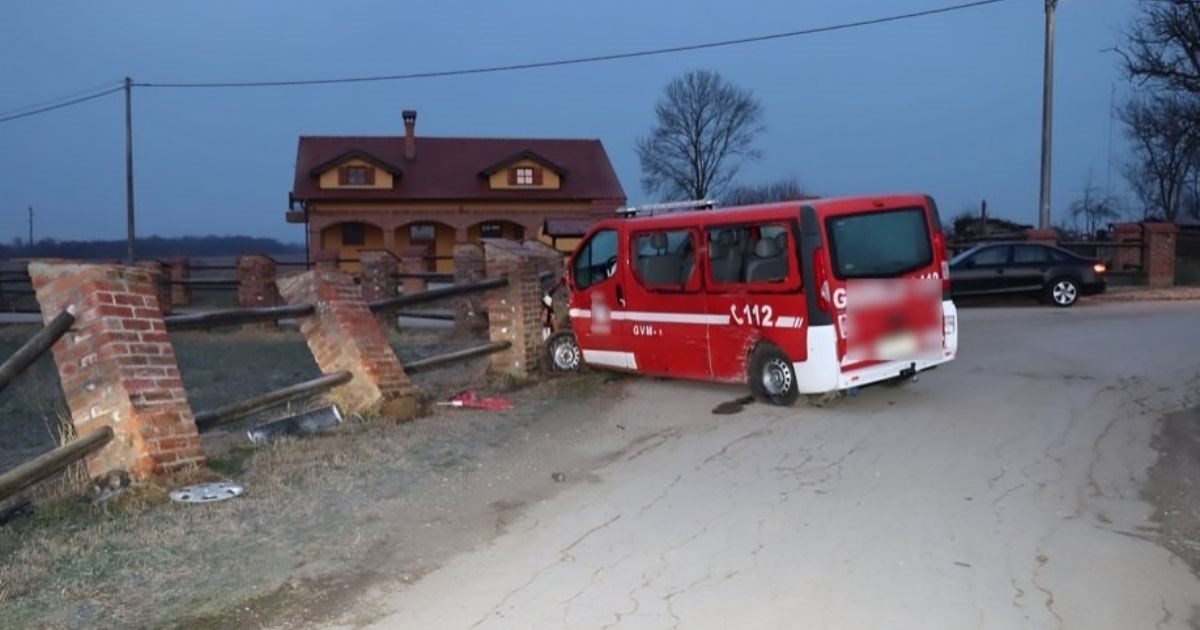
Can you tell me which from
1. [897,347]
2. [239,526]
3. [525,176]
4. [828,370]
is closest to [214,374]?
[828,370]

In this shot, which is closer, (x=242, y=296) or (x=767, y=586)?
(x=767, y=586)

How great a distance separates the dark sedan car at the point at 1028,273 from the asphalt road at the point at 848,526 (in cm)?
1191

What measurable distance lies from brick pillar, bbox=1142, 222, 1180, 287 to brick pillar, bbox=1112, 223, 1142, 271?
2.95 ft

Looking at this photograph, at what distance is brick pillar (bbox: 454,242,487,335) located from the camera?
832 inches

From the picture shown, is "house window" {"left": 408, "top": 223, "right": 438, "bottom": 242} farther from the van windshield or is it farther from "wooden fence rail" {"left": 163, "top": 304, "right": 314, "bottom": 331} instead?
the van windshield

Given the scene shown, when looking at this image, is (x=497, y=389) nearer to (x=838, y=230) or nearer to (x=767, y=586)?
(x=838, y=230)

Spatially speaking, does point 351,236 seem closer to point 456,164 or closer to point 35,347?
point 456,164

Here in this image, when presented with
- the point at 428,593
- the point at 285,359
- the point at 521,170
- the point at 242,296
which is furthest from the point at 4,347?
the point at 521,170

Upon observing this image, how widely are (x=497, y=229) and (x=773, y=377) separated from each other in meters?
45.1

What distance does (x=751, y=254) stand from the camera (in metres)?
10.8

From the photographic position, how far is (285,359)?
20.0 meters

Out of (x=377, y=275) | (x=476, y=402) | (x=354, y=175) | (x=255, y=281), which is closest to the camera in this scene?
(x=476, y=402)

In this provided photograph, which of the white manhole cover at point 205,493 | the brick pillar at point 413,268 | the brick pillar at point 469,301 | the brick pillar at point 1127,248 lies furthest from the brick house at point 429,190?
the white manhole cover at point 205,493

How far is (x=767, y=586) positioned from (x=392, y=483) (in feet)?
10.5
